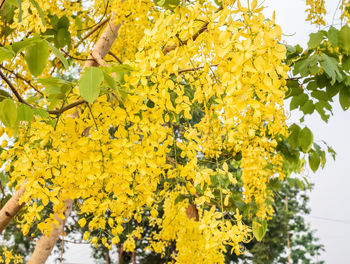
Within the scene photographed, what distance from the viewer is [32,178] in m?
0.75

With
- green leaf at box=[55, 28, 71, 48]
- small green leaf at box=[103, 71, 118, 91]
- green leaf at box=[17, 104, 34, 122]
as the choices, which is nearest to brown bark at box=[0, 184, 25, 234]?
green leaf at box=[17, 104, 34, 122]

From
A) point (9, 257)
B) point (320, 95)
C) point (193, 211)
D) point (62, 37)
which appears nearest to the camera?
point (62, 37)

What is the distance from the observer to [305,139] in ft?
5.10

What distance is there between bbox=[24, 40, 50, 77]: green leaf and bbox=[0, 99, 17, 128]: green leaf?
79 mm

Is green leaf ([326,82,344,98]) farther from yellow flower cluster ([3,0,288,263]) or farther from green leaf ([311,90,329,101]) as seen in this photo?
yellow flower cluster ([3,0,288,263])

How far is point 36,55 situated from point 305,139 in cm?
129

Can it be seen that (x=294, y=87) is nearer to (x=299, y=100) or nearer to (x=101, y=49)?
(x=299, y=100)

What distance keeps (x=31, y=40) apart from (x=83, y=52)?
1708 millimetres

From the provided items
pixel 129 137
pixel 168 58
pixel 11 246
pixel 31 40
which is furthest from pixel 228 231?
pixel 11 246

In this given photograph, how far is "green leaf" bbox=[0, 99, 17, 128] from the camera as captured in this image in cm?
64

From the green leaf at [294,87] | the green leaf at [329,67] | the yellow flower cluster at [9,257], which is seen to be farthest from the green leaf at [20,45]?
the yellow flower cluster at [9,257]

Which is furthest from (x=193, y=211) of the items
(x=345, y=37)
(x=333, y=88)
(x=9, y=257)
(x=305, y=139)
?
(x=345, y=37)

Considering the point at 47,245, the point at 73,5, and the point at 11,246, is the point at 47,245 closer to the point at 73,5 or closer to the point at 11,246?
the point at 73,5

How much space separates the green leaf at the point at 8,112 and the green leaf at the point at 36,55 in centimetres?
8
